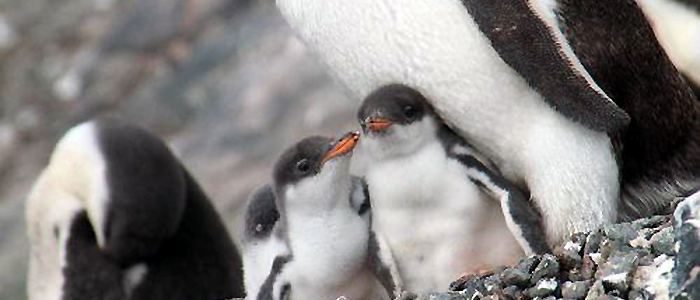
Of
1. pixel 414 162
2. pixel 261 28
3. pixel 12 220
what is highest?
pixel 414 162

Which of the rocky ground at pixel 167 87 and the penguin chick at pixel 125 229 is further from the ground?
the penguin chick at pixel 125 229

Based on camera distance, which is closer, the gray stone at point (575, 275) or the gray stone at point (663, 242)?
the gray stone at point (663, 242)

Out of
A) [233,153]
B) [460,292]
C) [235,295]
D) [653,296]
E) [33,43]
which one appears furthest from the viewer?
[33,43]

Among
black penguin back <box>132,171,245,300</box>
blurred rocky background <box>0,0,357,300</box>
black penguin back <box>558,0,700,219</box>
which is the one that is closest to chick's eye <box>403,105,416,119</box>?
black penguin back <box>558,0,700,219</box>

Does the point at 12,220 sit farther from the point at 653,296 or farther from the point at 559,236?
the point at 653,296

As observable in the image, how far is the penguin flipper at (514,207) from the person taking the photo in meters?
4.55

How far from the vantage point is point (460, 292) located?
4.34 m

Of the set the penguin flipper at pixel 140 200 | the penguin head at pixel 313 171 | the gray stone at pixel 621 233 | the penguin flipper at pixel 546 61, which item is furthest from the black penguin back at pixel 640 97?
the penguin flipper at pixel 140 200

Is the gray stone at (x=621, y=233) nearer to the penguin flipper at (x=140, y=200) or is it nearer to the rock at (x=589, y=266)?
the rock at (x=589, y=266)

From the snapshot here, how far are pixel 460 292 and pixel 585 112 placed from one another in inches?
20.1

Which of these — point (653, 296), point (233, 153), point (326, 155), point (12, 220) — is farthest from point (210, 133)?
point (653, 296)

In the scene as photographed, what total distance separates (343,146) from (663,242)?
42.9 inches

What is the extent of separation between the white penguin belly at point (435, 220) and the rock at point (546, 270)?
0.51 metres

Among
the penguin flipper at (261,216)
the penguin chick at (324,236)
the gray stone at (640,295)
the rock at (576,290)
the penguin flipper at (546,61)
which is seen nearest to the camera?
the gray stone at (640,295)
